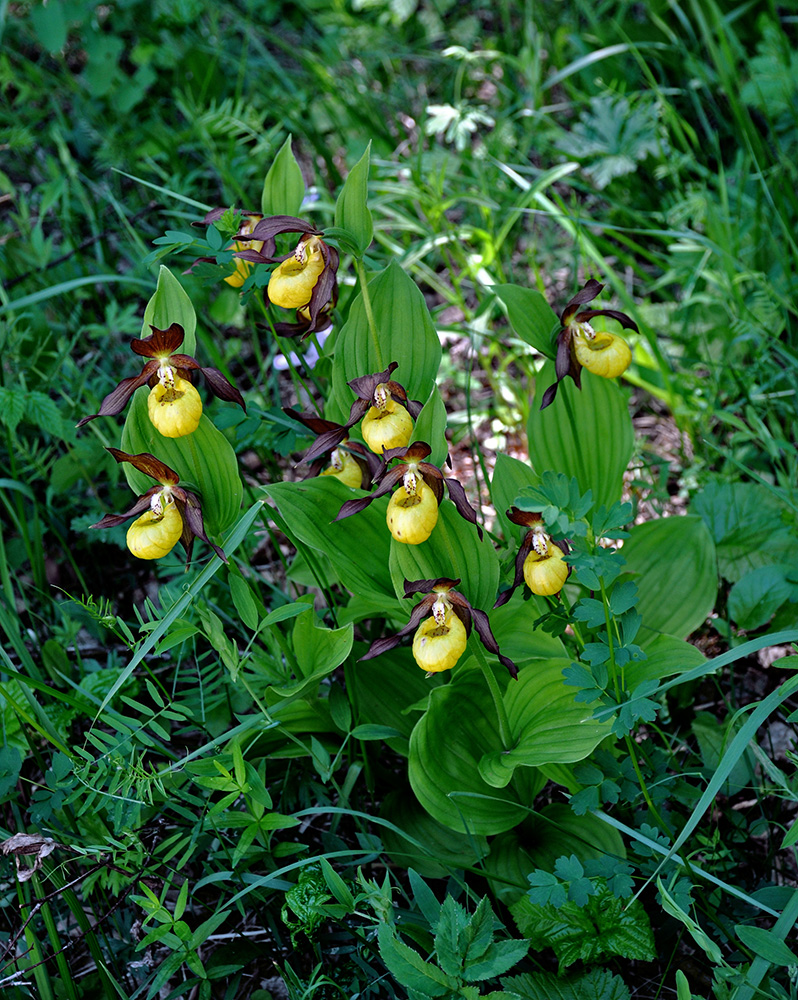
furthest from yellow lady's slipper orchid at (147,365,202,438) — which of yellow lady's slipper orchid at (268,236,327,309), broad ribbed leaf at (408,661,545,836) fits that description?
broad ribbed leaf at (408,661,545,836)

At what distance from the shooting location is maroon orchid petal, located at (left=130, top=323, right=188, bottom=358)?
1211mm

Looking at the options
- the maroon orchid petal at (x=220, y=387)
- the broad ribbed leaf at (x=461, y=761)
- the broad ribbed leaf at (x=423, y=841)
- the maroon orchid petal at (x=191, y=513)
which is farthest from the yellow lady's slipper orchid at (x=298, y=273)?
the broad ribbed leaf at (x=423, y=841)

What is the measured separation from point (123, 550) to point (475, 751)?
1261 mm

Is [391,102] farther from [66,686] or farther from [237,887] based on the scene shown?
[237,887]

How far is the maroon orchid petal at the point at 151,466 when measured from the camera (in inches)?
47.8

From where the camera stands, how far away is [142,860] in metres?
1.29

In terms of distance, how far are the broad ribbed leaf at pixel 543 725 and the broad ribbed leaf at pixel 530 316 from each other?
1.92 ft

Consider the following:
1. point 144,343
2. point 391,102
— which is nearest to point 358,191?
point 144,343

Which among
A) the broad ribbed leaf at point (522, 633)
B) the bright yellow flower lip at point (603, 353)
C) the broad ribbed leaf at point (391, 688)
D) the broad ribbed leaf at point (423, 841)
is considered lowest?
the broad ribbed leaf at point (423, 841)

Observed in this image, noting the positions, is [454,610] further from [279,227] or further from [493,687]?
[279,227]

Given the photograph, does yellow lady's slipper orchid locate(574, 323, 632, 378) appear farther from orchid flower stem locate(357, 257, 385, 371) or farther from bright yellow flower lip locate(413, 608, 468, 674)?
bright yellow flower lip locate(413, 608, 468, 674)

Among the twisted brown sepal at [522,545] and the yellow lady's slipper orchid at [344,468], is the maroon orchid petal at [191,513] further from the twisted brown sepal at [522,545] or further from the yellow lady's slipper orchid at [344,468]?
the twisted brown sepal at [522,545]

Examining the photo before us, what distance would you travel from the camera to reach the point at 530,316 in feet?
4.71

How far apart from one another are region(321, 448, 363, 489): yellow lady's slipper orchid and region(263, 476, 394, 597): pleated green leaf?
20 mm
